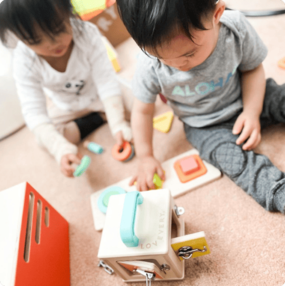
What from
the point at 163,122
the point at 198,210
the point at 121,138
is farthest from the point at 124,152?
the point at 198,210

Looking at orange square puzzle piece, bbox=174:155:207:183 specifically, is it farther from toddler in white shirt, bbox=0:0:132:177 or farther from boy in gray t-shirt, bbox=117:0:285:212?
toddler in white shirt, bbox=0:0:132:177

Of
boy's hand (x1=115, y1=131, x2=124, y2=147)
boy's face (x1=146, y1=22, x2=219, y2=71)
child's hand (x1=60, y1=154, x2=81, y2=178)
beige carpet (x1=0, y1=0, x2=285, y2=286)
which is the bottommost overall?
beige carpet (x1=0, y1=0, x2=285, y2=286)

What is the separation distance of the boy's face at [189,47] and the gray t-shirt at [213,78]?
0.17 ft

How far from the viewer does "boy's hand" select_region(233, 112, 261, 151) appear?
55cm

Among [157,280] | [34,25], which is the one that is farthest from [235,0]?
[157,280]

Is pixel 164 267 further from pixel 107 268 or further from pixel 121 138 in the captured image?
pixel 121 138

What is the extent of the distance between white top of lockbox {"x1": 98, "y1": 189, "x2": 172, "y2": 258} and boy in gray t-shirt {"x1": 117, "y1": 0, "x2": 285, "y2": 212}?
0.16m

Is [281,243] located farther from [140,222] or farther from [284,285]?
[140,222]

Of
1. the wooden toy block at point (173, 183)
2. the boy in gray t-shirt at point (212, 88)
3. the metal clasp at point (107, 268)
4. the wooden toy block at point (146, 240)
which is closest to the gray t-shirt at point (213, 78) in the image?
the boy in gray t-shirt at point (212, 88)

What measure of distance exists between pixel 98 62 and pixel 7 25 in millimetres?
309

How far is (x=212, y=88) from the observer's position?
1.82 ft

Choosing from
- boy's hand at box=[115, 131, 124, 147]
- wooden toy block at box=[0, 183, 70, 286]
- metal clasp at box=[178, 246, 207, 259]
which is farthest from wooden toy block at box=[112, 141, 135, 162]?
metal clasp at box=[178, 246, 207, 259]

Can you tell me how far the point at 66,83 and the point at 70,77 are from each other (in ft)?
0.08

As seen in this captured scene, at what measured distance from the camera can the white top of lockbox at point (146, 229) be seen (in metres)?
0.38
